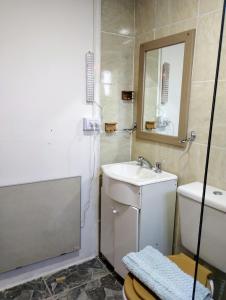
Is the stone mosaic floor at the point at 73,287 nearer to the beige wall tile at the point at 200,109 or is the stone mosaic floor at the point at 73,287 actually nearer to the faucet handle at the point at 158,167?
the faucet handle at the point at 158,167

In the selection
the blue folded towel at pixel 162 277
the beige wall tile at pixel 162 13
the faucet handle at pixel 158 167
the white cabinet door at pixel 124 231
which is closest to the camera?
the blue folded towel at pixel 162 277

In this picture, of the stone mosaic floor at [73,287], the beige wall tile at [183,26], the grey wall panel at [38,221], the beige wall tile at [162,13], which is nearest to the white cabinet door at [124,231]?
the stone mosaic floor at [73,287]

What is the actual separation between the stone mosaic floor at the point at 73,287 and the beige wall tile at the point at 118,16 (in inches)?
75.7

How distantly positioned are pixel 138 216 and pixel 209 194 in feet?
1.53

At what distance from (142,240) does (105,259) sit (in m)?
0.63

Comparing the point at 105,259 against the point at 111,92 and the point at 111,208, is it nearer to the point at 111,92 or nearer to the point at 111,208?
the point at 111,208

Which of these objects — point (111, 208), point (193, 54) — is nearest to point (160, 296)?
point (111, 208)

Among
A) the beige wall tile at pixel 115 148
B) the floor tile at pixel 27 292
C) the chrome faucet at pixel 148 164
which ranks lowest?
the floor tile at pixel 27 292

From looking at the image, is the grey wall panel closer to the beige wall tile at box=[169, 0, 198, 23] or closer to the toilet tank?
the toilet tank

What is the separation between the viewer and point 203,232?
1366mm

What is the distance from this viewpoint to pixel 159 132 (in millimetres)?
1886

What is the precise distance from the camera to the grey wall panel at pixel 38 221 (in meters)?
1.69

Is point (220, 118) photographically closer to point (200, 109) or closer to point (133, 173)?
point (200, 109)

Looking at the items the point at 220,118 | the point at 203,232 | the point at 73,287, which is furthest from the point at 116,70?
the point at 73,287
